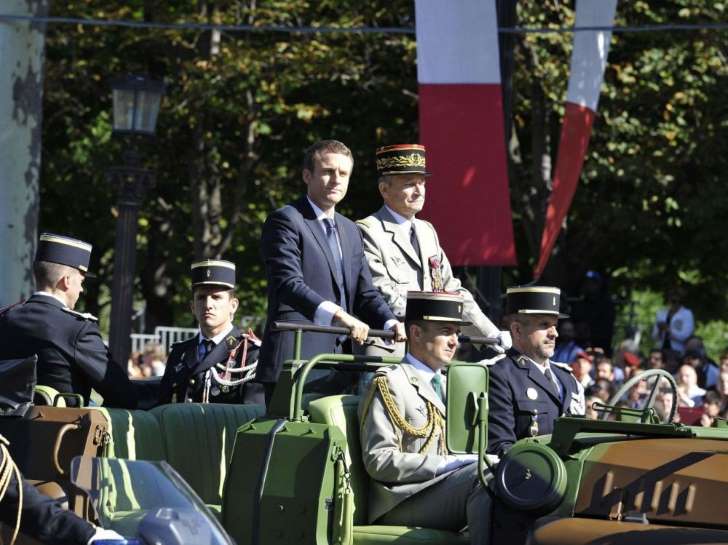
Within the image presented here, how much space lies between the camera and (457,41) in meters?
11.4

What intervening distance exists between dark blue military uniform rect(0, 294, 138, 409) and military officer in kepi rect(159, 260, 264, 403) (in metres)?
1.05

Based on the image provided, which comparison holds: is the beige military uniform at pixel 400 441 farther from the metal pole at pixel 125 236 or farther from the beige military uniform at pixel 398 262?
the metal pole at pixel 125 236

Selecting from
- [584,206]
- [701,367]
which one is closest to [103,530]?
[701,367]

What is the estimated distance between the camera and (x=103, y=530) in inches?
157

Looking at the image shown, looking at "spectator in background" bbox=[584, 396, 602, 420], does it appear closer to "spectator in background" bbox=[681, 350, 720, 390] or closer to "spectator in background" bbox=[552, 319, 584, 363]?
"spectator in background" bbox=[681, 350, 720, 390]

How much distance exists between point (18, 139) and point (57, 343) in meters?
7.04

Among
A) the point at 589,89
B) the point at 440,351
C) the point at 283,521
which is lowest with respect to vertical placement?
the point at 283,521

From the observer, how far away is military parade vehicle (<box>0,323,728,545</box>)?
3.95 meters

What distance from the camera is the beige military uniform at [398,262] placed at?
7.71 meters

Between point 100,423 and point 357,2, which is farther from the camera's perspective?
point 357,2

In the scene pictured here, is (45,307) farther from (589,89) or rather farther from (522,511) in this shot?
(589,89)

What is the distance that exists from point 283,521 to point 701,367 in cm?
976

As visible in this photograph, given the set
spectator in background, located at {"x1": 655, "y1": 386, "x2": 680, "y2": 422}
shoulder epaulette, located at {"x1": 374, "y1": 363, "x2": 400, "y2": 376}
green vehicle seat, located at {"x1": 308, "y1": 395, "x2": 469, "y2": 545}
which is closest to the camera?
green vehicle seat, located at {"x1": 308, "y1": 395, "x2": 469, "y2": 545}

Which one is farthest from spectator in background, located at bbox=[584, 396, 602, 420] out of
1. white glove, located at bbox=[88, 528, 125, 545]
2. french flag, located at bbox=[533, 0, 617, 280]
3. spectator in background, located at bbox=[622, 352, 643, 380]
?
spectator in background, located at bbox=[622, 352, 643, 380]
